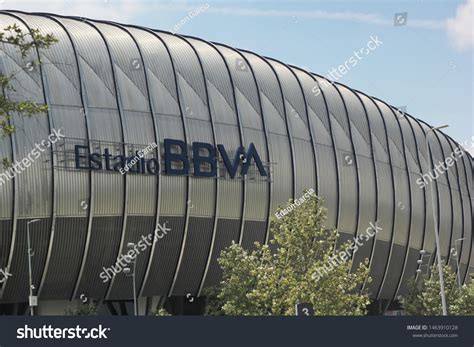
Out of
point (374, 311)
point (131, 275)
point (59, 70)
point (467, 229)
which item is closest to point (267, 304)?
point (131, 275)

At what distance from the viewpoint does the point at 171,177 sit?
5750 cm

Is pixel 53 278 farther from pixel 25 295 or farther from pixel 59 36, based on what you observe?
pixel 59 36

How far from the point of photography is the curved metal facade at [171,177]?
52.7 m

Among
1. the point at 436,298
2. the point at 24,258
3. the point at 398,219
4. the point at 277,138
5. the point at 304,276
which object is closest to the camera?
the point at 304,276

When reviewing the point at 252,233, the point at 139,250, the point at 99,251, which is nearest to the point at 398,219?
the point at 252,233

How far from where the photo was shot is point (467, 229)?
89000mm

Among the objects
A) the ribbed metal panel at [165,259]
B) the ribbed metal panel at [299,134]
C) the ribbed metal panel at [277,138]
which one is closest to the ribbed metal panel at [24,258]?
the ribbed metal panel at [165,259]

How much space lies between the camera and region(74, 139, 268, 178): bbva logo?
54.2 metres

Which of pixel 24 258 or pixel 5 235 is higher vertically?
pixel 5 235

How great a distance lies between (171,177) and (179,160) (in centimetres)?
126

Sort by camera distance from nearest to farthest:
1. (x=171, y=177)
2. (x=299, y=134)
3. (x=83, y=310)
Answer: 1. (x=83, y=310)
2. (x=171, y=177)
3. (x=299, y=134)

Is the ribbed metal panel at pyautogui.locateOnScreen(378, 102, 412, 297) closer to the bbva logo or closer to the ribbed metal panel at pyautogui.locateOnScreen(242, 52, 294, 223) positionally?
the ribbed metal panel at pyautogui.locateOnScreen(242, 52, 294, 223)

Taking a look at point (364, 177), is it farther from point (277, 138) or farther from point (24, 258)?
point (24, 258)

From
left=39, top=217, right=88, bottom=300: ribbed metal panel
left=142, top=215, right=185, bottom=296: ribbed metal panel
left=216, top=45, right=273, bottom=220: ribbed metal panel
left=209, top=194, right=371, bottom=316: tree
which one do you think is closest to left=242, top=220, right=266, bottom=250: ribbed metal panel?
left=216, top=45, right=273, bottom=220: ribbed metal panel
